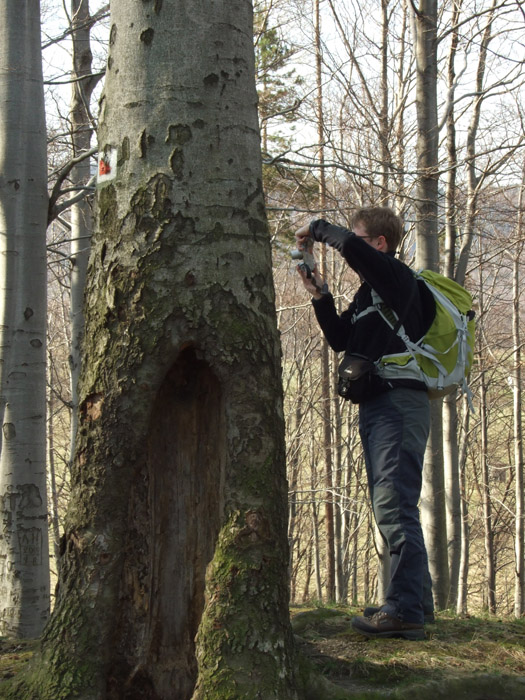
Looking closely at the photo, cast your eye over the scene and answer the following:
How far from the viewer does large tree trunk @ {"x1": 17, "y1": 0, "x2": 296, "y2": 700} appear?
92.0 inches

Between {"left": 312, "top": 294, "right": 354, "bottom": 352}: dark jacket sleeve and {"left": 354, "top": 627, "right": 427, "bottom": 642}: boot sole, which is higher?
{"left": 312, "top": 294, "right": 354, "bottom": 352}: dark jacket sleeve

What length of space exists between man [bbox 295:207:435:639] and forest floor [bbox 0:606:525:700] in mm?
177

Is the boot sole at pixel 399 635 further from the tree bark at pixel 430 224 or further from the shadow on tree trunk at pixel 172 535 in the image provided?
the tree bark at pixel 430 224

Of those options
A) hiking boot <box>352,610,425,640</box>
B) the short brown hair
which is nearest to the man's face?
the short brown hair

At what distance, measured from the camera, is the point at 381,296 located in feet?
10.5

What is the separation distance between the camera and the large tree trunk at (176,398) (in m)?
2.34

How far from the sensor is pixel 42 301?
211 inches

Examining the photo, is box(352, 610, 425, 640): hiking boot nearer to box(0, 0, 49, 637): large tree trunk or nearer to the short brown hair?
the short brown hair

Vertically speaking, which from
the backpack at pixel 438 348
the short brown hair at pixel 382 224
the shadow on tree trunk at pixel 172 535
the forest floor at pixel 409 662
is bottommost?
the forest floor at pixel 409 662

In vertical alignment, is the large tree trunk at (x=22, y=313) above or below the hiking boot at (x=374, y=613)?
above

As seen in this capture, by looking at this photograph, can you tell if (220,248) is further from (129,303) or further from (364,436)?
(364,436)

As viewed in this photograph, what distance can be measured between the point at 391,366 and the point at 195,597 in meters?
1.42

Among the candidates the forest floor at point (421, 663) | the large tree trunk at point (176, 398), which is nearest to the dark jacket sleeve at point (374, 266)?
the large tree trunk at point (176, 398)

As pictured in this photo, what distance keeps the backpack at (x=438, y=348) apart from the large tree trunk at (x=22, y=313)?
309 cm
